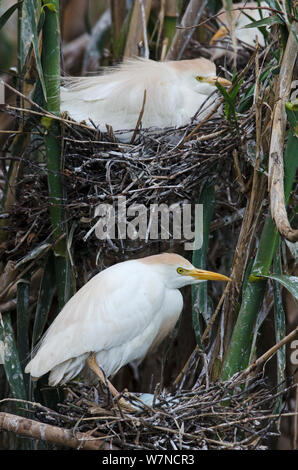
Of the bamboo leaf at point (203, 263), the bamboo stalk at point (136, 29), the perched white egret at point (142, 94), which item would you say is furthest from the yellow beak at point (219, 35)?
the bamboo leaf at point (203, 263)

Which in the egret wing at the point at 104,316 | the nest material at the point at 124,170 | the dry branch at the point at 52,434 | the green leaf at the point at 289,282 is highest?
the nest material at the point at 124,170

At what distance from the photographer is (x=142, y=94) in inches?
96.8

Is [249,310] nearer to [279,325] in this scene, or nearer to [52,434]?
[279,325]

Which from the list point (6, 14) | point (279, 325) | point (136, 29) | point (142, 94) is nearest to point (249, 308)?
point (279, 325)

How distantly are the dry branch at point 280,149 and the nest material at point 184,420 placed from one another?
52 centimetres

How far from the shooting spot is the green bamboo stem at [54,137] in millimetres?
2105

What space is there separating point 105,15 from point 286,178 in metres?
1.81

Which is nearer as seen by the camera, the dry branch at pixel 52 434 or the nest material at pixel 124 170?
the dry branch at pixel 52 434

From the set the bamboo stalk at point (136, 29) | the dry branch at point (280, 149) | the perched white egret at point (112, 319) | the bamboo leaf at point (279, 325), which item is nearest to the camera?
the dry branch at point (280, 149)

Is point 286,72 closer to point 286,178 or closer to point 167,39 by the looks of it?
point 286,178

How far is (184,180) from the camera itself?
7.27ft

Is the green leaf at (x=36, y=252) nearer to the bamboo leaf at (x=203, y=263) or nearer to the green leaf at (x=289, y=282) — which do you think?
the bamboo leaf at (x=203, y=263)
